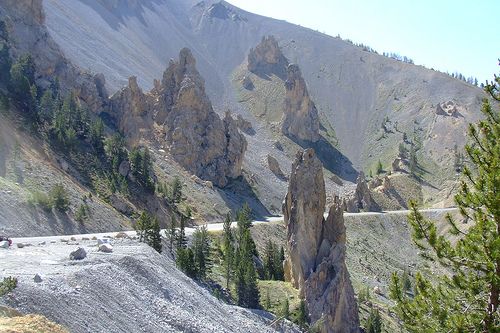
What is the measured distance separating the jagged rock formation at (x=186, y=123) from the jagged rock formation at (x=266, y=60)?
74391 millimetres

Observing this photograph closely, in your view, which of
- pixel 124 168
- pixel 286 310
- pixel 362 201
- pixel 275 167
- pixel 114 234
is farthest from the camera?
pixel 275 167

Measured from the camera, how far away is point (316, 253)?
49625 mm

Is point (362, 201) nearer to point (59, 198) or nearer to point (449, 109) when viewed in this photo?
point (449, 109)

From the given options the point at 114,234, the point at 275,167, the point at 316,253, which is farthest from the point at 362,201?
the point at 114,234

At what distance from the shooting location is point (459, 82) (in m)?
167

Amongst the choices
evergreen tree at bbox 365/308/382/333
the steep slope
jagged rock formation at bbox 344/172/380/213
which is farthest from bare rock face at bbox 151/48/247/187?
evergreen tree at bbox 365/308/382/333

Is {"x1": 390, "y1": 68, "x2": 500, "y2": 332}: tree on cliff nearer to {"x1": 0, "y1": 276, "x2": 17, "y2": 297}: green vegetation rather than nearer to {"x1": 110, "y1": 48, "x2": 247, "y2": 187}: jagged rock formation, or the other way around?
{"x1": 0, "y1": 276, "x2": 17, "y2": 297}: green vegetation

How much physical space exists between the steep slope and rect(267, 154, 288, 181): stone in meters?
1.83

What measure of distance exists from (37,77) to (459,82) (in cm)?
13079

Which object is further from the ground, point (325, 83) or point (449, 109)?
point (449, 109)

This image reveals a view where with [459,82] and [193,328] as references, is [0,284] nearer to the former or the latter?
[193,328]

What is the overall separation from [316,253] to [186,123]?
46369 mm

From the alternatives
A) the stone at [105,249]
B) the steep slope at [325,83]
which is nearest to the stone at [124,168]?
the steep slope at [325,83]

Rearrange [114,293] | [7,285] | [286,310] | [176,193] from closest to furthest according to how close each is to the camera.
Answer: [7,285]
[114,293]
[286,310]
[176,193]
